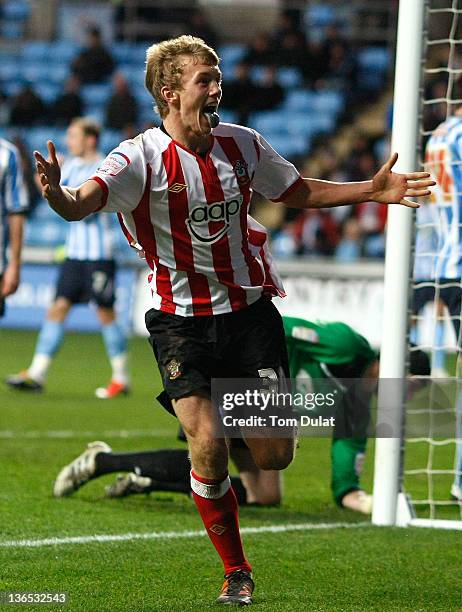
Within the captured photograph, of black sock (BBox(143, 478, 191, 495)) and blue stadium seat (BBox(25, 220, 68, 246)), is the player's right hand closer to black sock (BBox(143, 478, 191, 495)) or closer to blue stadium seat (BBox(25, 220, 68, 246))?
→ black sock (BBox(143, 478, 191, 495))

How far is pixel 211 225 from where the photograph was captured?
454 centimetres

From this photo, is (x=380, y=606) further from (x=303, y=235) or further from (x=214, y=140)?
(x=303, y=235)

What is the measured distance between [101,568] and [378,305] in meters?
10.7

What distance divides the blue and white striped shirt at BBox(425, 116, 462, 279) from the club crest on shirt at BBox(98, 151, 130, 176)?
2703mm

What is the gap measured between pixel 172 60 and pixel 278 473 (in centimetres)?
258

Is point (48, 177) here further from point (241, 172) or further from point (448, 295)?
point (448, 295)

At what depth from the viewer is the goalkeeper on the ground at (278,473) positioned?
247 inches

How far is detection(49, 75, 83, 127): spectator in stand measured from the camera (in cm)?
2092

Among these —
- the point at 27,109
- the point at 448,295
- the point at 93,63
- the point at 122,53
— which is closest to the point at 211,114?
the point at 448,295

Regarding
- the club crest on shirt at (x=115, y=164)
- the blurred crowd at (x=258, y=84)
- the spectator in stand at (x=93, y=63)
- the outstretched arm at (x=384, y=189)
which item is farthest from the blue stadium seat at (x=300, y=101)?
the club crest on shirt at (x=115, y=164)

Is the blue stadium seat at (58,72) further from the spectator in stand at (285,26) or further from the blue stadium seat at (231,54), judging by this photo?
the spectator in stand at (285,26)

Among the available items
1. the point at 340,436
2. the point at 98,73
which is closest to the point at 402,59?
the point at 340,436

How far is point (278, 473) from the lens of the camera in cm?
637

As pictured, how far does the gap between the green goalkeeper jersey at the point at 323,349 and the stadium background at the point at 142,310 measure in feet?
2.28
